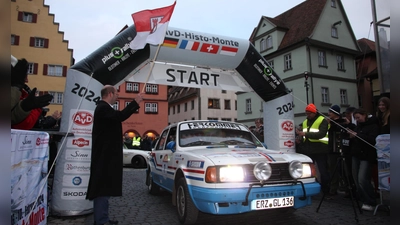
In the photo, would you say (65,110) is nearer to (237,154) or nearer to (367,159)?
(237,154)

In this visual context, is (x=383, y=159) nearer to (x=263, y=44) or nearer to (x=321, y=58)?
(x=321, y=58)

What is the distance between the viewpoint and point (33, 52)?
27.1 m

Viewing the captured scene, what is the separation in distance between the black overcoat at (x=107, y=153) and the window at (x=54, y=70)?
88.8ft

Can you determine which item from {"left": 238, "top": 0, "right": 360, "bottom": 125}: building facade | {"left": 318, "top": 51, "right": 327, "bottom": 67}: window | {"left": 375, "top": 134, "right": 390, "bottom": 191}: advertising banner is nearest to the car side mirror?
{"left": 375, "top": 134, "right": 390, "bottom": 191}: advertising banner

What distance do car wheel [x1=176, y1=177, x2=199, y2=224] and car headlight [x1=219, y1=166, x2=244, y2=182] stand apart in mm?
705

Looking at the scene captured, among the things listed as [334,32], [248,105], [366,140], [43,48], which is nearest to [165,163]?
[366,140]

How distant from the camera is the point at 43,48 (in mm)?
27594

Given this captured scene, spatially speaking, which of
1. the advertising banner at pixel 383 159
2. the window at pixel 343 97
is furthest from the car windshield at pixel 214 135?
the window at pixel 343 97

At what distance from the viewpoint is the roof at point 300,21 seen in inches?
1014

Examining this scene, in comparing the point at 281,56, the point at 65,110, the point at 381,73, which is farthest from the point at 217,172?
the point at 281,56

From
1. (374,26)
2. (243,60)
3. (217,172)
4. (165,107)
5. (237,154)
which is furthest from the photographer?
(165,107)

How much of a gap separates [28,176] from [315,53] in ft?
85.3

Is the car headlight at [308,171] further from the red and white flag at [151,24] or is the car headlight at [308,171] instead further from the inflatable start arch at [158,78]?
the red and white flag at [151,24]

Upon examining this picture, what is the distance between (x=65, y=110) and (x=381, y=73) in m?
8.65
